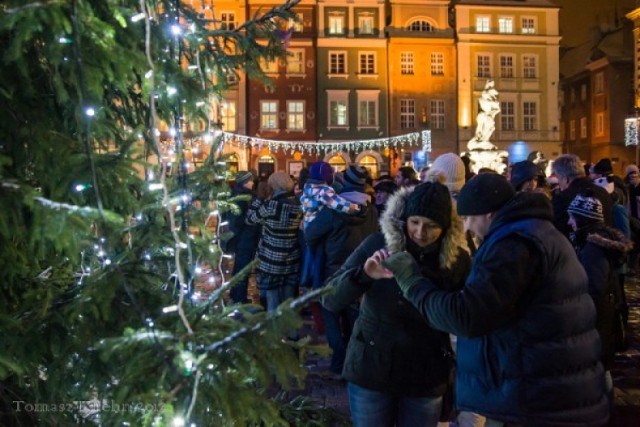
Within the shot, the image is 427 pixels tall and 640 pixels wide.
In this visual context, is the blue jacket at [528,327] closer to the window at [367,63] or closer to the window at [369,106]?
the window at [369,106]

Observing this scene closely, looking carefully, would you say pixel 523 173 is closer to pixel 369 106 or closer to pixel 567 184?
pixel 567 184

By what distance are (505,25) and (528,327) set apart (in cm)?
4420

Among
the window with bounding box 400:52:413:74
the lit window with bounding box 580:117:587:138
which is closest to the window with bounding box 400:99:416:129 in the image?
the window with bounding box 400:52:413:74

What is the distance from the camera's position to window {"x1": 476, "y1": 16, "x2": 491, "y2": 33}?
140 ft

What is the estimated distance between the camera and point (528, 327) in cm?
259

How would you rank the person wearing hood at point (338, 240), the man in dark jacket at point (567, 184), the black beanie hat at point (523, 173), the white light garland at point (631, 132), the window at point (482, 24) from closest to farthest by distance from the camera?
the man in dark jacket at point (567, 184)
the black beanie hat at point (523, 173)
the person wearing hood at point (338, 240)
the white light garland at point (631, 132)
the window at point (482, 24)

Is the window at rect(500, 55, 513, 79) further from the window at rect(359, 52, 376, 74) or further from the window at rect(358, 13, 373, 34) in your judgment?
the window at rect(358, 13, 373, 34)

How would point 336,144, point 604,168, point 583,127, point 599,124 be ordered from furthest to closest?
point 583,127 < point 599,124 < point 336,144 < point 604,168

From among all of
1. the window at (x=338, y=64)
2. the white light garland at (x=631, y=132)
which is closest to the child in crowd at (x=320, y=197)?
the white light garland at (x=631, y=132)

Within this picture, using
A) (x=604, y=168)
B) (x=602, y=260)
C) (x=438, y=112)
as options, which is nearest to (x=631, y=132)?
(x=438, y=112)

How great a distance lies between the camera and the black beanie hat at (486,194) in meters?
2.85

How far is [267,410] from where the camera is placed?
7.36 feet

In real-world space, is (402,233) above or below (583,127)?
below

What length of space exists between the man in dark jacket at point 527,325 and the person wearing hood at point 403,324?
21.0 inches
